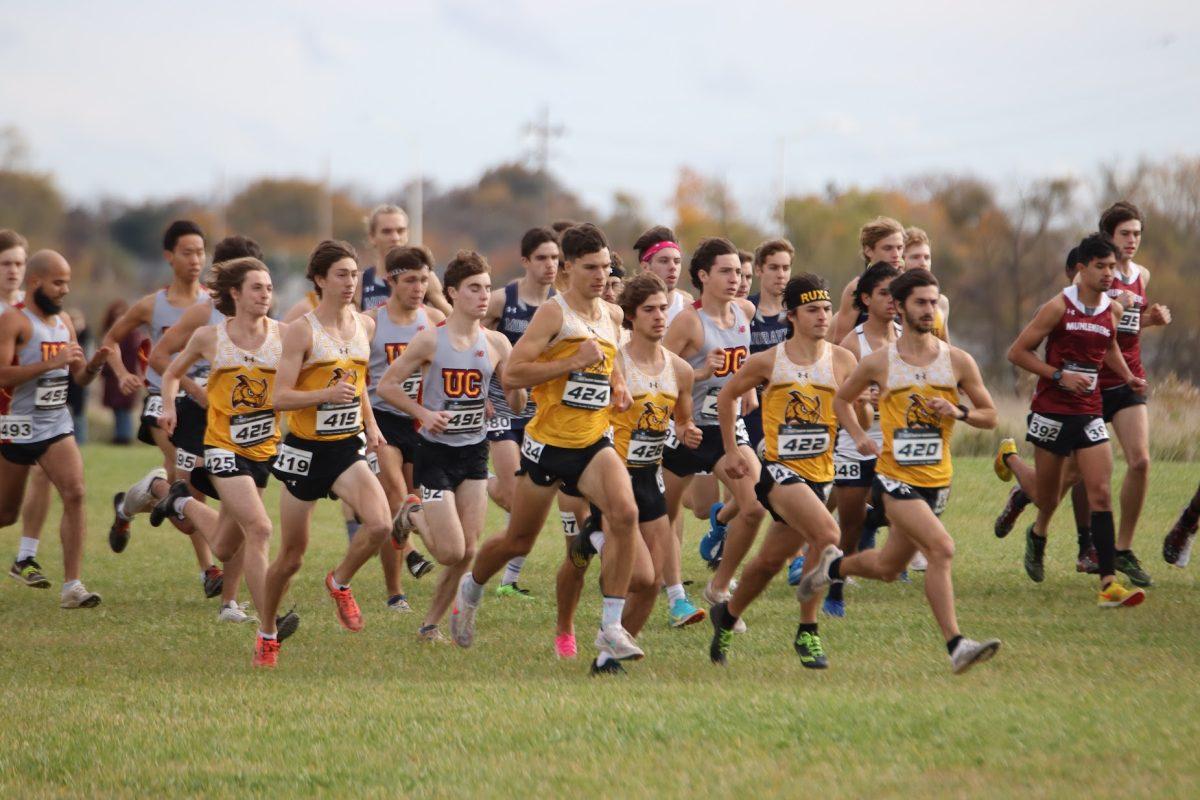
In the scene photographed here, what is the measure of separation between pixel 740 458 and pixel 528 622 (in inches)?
81.6

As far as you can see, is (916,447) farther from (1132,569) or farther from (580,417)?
(1132,569)

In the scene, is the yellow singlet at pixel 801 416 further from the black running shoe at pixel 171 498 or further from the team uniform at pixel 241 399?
the black running shoe at pixel 171 498

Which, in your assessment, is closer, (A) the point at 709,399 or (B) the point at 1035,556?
(A) the point at 709,399

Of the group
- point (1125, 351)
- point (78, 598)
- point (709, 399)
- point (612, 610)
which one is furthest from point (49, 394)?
point (1125, 351)

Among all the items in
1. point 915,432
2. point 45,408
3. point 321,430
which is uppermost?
point 915,432

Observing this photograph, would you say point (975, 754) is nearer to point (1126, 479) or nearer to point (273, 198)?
point (1126, 479)

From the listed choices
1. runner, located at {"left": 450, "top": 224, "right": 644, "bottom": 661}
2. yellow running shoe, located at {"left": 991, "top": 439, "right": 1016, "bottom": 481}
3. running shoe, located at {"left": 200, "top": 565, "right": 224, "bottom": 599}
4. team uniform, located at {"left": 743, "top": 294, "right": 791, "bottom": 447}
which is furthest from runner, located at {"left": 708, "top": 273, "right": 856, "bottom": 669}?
running shoe, located at {"left": 200, "top": 565, "right": 224, "bottom": 599}

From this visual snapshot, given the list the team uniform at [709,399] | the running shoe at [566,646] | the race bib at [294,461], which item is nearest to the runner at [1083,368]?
the team uniform at [709,399]

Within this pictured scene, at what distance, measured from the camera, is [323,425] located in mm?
8961

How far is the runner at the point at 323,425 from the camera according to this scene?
885 centimetres

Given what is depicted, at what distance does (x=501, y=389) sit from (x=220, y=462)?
2741 millimetres

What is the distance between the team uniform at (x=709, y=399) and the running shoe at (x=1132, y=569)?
2749 mm

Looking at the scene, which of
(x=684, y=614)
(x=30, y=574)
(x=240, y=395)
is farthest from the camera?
(x=30, y=574)

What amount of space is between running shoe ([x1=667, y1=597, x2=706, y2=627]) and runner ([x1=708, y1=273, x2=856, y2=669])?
0.69 metres
